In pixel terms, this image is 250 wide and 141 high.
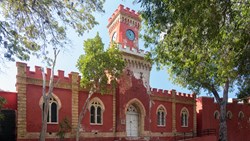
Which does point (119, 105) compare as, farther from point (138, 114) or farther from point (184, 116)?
point (184, 116)

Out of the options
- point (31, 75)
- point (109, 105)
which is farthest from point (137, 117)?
point (31, 75)

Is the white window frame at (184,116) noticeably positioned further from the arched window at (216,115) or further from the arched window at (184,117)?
the arched window at (216,115)

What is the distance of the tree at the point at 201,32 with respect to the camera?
836 cm

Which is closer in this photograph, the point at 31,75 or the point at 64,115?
the point at 31,75

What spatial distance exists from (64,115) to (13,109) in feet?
11.2

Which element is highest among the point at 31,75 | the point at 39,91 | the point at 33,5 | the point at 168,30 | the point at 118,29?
the point at 118,29

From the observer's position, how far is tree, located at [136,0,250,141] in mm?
8359

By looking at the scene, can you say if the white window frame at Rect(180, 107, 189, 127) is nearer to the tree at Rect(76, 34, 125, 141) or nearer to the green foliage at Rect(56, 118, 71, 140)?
the tree at Rect(76, 34, 125, 141)

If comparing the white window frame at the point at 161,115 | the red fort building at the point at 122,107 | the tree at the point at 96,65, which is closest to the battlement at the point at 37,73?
the red fort building at the point at 122,107

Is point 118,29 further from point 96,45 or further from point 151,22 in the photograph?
point 151,22

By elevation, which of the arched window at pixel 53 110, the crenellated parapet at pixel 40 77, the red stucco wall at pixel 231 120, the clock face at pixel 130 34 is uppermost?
the clock face at pixel 130 34

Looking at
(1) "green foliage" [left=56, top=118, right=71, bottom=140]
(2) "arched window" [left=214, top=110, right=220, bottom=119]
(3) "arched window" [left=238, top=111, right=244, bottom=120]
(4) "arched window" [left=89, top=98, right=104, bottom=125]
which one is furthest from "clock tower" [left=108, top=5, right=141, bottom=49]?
(3) "arched window" [left=238, top=111, right=244, bottom=120]

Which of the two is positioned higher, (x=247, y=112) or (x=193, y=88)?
(x=193, y=88)

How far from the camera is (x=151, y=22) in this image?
9391mm
